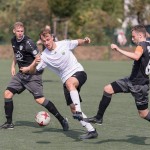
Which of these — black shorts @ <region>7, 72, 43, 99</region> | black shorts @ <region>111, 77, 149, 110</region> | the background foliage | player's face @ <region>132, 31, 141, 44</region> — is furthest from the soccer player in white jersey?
the background foliage

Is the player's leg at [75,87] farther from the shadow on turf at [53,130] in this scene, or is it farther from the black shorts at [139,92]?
the black shorts at [139,92]

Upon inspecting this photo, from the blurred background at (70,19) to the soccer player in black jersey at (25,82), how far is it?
28128 mm

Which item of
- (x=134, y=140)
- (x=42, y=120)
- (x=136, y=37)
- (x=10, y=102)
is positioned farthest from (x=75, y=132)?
(x=136, y=37)

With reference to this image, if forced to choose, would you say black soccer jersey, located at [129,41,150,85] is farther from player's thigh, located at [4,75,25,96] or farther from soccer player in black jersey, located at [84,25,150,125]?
Result: player's thigh, located at [4,75,25,96]

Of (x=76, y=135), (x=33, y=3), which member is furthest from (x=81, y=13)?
(x=76, y=135)

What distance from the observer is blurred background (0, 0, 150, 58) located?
39.3 meters

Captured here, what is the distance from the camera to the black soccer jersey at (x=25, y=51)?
9.60 m

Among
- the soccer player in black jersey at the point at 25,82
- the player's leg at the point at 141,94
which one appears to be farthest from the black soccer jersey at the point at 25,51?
the player's leg at the point at 141,94

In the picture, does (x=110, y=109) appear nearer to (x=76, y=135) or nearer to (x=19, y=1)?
(x=76, y=135)

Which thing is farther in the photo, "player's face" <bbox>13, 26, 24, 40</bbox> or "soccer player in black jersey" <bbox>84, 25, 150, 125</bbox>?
"player's face" <bbox>13, 26, 24, 40</bbox>

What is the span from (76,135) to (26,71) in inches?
53.4

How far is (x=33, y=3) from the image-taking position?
41938 millimetres

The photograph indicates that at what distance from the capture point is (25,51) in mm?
9664

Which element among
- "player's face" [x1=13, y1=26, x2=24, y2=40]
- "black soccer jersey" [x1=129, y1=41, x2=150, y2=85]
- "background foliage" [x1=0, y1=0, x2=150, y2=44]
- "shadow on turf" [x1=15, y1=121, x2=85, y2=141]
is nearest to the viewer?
"black soccer jersey" [x1=129, y1=41, x2=150, y2=85]
